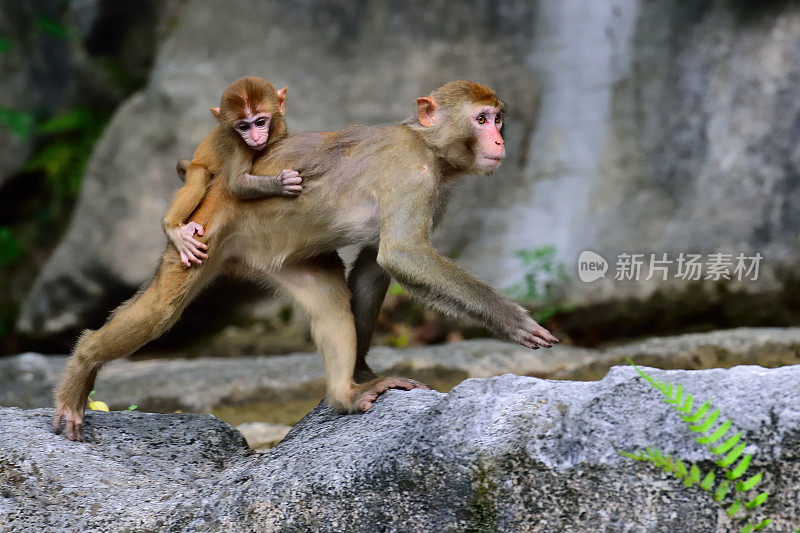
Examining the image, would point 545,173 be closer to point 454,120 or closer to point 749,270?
point 749,270

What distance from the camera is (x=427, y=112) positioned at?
4.92 meters

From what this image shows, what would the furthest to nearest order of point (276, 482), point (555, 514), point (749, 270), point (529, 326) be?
point (749, 270) → point (529, 326) → point (276, 482) → point (555, 514)

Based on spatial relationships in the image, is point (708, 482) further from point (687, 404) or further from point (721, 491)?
point (687, 404)

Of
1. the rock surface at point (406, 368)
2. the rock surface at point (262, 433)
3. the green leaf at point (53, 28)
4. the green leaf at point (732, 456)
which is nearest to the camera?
the green leaf at point (732, 456)

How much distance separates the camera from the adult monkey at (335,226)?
4660mm

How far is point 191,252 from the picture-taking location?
188 inches

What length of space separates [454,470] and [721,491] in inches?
39.5

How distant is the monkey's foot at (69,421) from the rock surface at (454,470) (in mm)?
71

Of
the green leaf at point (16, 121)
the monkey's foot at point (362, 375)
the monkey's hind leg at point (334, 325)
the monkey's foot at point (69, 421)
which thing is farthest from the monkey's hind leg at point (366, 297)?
the green leaf at point (16, 121)

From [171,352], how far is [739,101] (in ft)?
20.9

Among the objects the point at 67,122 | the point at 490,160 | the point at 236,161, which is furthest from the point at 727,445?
the point at 67,122

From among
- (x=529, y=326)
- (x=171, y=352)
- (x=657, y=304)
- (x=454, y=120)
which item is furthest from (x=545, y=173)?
(x=529, y=326)

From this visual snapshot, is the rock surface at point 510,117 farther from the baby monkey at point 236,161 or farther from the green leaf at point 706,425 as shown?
the green leaf at point 706,425

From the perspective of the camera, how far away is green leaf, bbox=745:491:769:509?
312 cm
